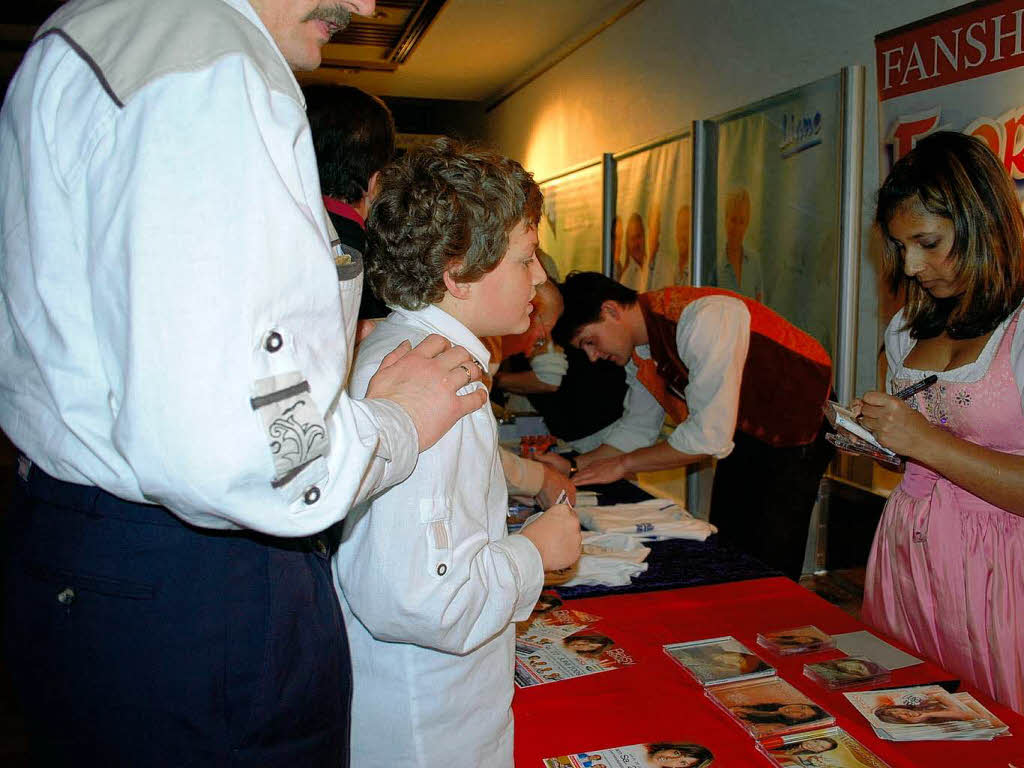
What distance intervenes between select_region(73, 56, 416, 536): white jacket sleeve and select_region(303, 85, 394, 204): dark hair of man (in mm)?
1349

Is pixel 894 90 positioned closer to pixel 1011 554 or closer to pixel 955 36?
pixel 955 36

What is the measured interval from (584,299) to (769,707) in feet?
5.82

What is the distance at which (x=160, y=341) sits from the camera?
0.65 meters

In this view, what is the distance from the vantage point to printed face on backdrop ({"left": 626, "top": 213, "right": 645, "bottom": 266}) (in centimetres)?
496

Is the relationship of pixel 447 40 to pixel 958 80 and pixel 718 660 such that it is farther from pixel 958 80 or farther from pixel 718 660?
pixel 718 660

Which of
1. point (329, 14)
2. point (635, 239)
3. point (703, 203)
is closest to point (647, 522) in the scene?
point (329, 14)

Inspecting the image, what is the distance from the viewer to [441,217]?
1279 mm

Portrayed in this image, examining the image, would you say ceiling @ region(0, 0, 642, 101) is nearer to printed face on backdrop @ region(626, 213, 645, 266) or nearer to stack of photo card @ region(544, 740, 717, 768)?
printed face on backdrop @ region(626, 213, 645, 266)

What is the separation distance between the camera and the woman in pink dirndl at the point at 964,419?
1772 mm

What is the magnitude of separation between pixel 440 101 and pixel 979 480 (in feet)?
28.3

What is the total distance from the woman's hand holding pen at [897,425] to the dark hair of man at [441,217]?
1043 millimetres

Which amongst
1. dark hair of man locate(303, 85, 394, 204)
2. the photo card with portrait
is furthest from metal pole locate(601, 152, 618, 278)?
the photo card with portrait

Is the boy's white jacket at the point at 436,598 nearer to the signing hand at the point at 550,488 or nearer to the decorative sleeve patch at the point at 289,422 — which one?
the decorative sleeve patch at the point at 289,422

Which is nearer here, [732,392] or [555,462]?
[732,392]
